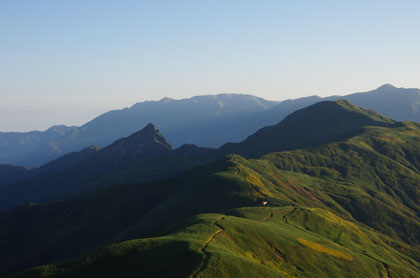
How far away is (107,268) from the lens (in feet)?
227

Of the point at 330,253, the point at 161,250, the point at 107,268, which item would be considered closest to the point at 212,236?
the point at 161,250

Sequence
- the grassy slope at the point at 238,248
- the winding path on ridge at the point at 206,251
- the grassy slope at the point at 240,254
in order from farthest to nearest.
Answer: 1. the grassy slope at the point at 238,248
2. the grassy slope at the point at 240,254
3. the winding path on ridge at the point at 206,251

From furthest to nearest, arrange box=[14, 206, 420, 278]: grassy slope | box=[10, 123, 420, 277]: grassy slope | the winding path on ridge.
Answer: box=[10, 123, 420, 277]: grassy slope, box=[14, 206, 420, 278]: grassy slope, the winding path on ridge

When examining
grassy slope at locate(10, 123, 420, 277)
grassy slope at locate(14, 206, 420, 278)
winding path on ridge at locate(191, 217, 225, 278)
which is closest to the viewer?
winding path on ridge at locate(191, 217, 225, 278)

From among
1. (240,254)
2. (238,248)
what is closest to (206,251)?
(240,254)

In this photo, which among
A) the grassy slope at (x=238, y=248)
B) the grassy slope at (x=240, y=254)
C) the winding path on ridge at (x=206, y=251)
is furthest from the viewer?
the grassy slope at (x=238, y=248)

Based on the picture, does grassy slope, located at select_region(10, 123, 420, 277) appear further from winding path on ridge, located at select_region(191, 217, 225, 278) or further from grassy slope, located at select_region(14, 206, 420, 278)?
winding path on ridge, located at select_region(191, 217, 225, 278)

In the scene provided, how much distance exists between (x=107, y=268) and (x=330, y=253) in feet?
215

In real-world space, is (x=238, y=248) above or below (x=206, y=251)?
below

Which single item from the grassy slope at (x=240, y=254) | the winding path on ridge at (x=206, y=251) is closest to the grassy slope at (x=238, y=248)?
the grassy slope at (x=240, y=254)

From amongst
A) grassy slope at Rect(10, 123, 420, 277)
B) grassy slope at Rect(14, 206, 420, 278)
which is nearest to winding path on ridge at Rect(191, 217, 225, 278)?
grassy slope at Rect(14, 206, 420, 278)

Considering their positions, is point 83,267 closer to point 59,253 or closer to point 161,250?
point 161,250

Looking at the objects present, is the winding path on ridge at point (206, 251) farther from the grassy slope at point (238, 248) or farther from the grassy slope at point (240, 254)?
the grassy slope at point (238, 248)

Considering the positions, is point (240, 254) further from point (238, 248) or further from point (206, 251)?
point (206, 251)
